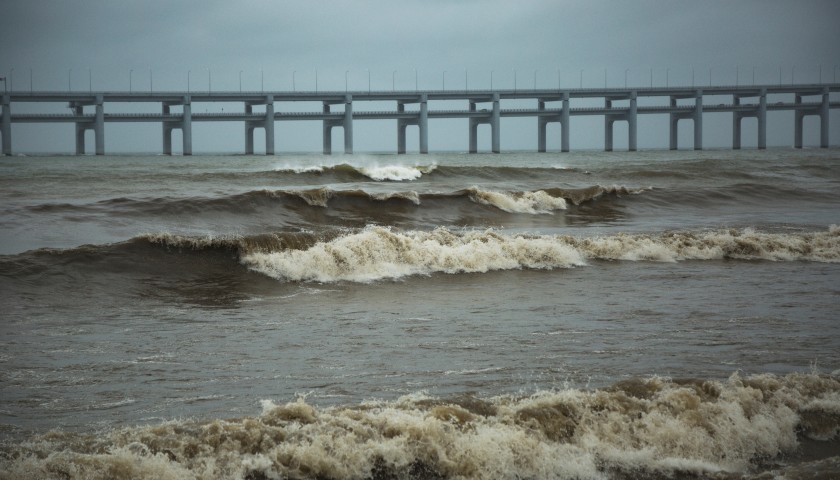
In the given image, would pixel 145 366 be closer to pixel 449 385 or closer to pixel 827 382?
pixel 449 385

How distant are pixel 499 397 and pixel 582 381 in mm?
818

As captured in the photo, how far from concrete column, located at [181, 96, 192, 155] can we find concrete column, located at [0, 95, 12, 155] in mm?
16617

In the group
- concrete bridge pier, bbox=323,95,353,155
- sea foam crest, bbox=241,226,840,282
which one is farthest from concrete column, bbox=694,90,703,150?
sea foam crest, bbox=241,226,840,282

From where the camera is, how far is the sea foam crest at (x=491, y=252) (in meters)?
12.1

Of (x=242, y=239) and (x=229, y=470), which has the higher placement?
(x=242, y=239)

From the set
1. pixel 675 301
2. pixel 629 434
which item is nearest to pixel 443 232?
pixel 675 301

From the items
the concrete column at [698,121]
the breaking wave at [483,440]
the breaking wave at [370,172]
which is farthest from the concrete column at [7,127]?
the breaking wave at [483,440]

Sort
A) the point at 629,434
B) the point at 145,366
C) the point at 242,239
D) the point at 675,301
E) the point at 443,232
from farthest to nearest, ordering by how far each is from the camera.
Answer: the point at 443,232
the point at 242,239
the point at 675,301
the point at 145,366
the point at 629,434

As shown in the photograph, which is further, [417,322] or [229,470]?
[417,322]

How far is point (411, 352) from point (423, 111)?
3626 inches

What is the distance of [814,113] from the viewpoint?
113m

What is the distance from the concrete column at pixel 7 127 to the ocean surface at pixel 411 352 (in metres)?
71.6

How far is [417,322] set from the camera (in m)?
8.43

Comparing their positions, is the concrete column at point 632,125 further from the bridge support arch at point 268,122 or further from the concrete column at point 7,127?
the concrete column at point 7,127
